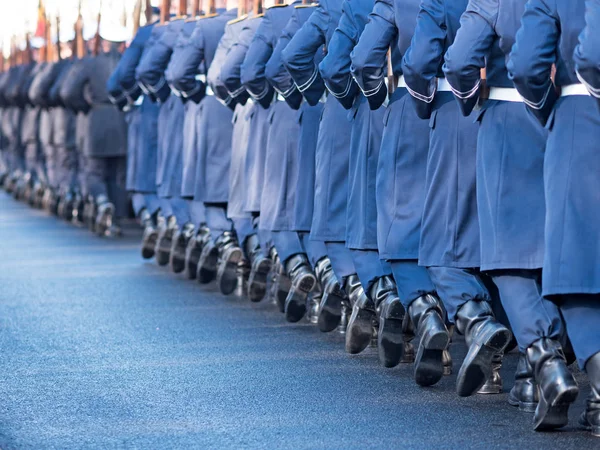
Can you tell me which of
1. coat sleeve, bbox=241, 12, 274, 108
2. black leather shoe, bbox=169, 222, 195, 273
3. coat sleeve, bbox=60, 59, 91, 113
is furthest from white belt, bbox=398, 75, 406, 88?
coat sleeve, bbox=60, 59, 91, 113

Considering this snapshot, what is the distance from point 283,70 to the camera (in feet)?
26.4

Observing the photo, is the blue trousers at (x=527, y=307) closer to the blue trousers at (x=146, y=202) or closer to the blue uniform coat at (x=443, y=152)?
the blue uniform coat at (x=443, y=152)

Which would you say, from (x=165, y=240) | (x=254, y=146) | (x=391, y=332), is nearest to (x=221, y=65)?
(x=254, y=146)

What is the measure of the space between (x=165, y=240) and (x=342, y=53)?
14.5ft

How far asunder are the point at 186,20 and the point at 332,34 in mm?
3444

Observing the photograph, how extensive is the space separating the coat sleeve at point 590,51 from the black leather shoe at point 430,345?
4.48ft

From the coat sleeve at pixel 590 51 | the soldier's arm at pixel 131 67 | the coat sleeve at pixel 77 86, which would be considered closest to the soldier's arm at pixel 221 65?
the soldier's arm at pixel 131 67

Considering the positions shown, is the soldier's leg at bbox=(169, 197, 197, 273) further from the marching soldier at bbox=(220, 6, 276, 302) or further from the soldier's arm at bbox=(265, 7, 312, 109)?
the soldier's arm at bbox=(265, 7, 312, 109)

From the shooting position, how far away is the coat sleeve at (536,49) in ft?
16.8

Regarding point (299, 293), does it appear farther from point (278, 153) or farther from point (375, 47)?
point (375, 47)

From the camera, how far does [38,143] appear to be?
62.0 feet

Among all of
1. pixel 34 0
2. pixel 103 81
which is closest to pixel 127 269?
pixel 103 81

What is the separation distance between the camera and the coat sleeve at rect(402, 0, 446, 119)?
6.00m

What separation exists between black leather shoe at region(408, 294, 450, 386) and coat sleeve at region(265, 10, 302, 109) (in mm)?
2264
